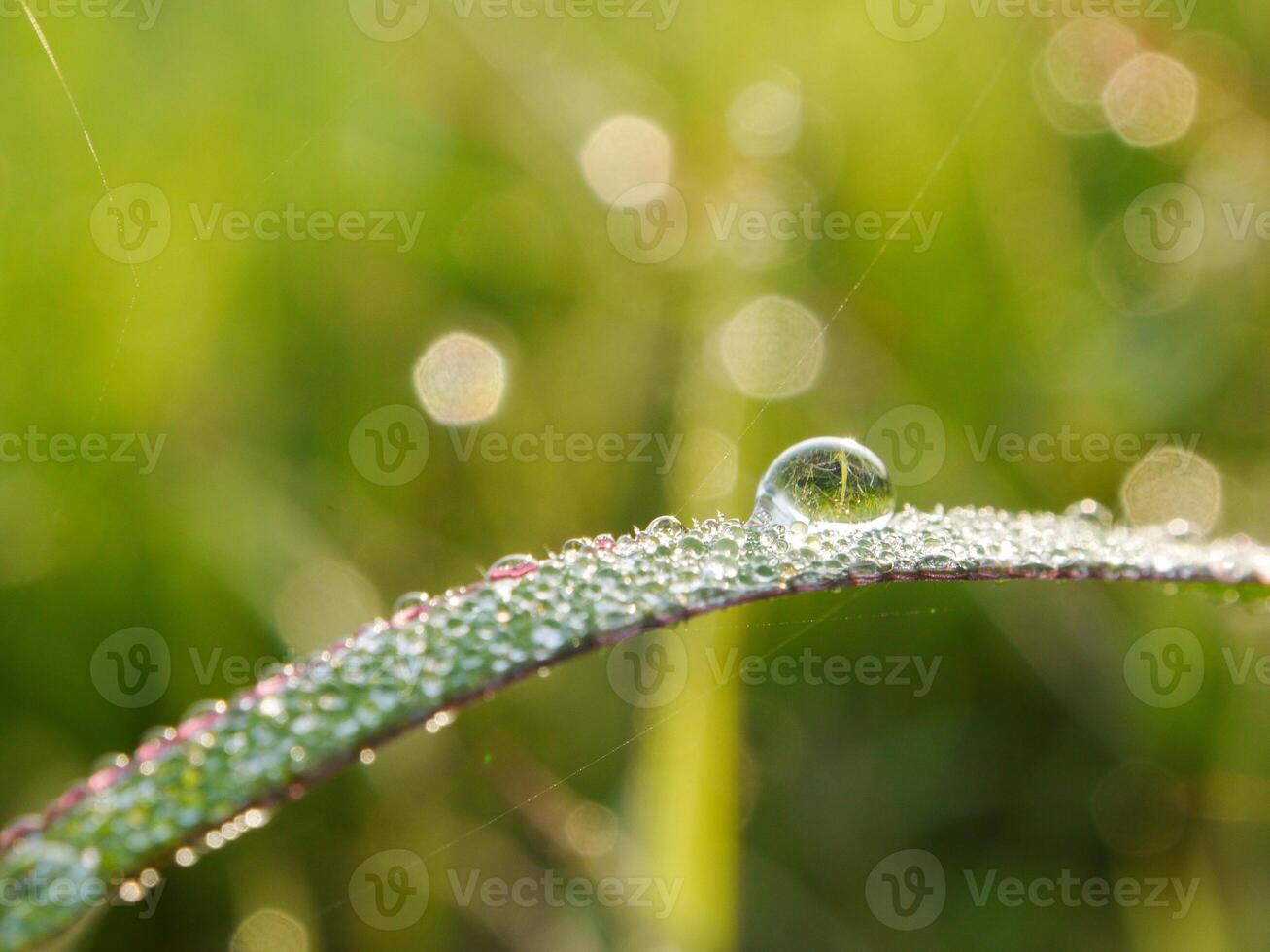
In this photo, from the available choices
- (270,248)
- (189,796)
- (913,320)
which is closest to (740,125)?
(913,320)

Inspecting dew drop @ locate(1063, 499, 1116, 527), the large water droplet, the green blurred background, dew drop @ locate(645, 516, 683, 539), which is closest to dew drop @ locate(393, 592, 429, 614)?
dew drop @ locate(645, 516, 683, 539)

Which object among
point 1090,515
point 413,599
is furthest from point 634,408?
point 413,599

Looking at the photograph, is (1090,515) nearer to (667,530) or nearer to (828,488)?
(828,488)

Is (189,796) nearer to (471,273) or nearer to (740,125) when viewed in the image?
(471,273)

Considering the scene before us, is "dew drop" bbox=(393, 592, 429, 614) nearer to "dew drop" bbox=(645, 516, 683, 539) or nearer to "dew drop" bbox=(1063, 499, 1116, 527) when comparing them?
"dew drop" bbox=(645, 516, 683, 539)

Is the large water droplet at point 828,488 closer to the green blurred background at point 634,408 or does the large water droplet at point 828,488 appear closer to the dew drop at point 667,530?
the dew drop at point 667,530

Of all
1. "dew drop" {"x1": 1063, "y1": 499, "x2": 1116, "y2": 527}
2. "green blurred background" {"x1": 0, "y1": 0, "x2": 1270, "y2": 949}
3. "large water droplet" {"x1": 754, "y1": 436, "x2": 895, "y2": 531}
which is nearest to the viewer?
"large water droplet" {"x1": 754, "y1": 436, "x2": 895, "y2": 531}
